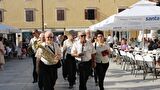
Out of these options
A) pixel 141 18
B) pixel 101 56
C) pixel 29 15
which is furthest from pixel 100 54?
pixel 29 15

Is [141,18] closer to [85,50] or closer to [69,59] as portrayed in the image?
[69,59]

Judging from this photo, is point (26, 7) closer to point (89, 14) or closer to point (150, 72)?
point (89, 14)

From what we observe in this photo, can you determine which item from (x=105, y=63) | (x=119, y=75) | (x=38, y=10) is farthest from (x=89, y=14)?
(x=105, y=63)

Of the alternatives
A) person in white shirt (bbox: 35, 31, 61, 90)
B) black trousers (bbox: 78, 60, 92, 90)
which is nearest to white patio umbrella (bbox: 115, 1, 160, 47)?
black trousers (bbox: 78, 60, 92, 90)

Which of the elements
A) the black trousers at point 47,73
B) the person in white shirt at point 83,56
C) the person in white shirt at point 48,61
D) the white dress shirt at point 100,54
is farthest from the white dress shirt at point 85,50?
the black trousers at point 47,73

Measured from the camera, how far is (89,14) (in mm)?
51188

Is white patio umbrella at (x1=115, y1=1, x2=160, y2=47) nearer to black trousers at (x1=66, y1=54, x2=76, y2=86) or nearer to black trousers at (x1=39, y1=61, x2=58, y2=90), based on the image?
black trousers at (x1=66, y1=54, x2=76, y2=86)

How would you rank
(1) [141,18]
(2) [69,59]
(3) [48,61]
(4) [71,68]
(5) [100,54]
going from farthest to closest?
(1) [141,18] < (2) [69,59] < (4) [71,68] < (5) [100,54] < (3) [48,61]

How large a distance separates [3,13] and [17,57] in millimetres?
20230

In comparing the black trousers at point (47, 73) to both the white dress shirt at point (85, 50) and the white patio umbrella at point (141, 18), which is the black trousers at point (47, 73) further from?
the white patio umbrella at point (141, 18)

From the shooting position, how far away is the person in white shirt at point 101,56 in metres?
11.0

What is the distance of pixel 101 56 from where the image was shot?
436 inches

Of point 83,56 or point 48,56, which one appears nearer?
point 48,56

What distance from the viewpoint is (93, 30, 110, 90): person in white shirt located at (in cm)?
1099
